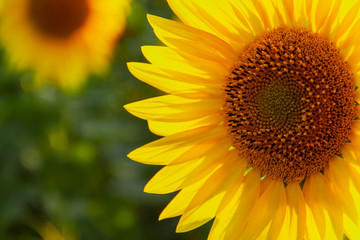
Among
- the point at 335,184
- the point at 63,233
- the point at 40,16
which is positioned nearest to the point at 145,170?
the point at 63,233

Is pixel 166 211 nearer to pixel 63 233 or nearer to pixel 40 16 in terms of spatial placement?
pixel 63 233

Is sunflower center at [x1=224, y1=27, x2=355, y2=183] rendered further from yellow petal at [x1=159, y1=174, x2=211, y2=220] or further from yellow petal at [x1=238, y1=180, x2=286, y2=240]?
yellow petal at [x1=159, y1=174, x2=211, y2=220]

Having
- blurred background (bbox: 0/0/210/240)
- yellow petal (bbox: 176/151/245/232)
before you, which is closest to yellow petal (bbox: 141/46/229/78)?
yellow petal (bbox: 176/151/245/232)

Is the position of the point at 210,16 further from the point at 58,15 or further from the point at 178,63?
the point at 58,15

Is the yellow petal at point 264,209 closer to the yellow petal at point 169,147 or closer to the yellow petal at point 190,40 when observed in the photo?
the yellow petal at point 169,147

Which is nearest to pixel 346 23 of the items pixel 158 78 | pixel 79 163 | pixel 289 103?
pixel 289 103

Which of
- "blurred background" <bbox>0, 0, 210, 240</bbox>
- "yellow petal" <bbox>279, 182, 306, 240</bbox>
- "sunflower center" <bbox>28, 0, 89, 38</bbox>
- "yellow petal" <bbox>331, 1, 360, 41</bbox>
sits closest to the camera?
"yellow petal" <bbox>331, 1, 360, 41</bbox>

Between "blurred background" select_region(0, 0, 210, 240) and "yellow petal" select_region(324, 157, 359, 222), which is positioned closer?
"yellow petal" select_region(324, 157, 359, 222)

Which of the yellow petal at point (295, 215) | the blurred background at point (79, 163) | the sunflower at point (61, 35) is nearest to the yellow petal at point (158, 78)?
the yellow petal at point (295, 215)
